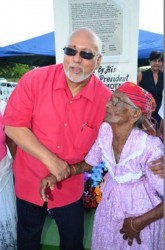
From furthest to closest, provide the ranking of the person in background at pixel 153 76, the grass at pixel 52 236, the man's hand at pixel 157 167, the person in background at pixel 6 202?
the person in background at pixel 153 76 < the grass at pixel 52 236 < the person in background at pixel 6 202 < the man's hand at pixel 157 167

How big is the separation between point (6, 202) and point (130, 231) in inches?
41.7

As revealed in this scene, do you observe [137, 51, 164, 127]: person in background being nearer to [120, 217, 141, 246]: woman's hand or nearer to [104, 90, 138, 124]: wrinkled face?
[104, 90, 138, 124]: wrinkled face

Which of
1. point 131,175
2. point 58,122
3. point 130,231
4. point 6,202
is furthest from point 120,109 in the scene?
point 6,202

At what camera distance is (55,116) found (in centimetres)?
204

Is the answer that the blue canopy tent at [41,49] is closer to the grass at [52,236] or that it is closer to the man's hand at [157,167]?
the grass at [52,236]

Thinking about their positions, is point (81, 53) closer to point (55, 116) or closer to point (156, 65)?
point (55, 116)

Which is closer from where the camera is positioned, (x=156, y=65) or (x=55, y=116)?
(x=55, y=116)

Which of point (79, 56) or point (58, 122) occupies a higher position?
point (79, 56)

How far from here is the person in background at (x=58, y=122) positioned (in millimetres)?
1999

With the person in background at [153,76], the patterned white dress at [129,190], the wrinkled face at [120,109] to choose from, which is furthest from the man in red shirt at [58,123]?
the person in background at [153,76]

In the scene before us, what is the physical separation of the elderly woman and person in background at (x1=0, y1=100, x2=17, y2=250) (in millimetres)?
842

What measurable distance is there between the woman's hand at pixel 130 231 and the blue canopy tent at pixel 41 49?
7.58 meters

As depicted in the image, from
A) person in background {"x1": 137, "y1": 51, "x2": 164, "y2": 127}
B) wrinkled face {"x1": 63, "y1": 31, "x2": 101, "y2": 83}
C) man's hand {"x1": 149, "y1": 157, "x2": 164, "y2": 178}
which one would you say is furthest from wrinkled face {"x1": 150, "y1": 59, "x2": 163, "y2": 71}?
man's hand {"x1": 149, "y1": 157, "x2": 164, "y2": 178}

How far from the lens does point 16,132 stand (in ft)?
6.59
